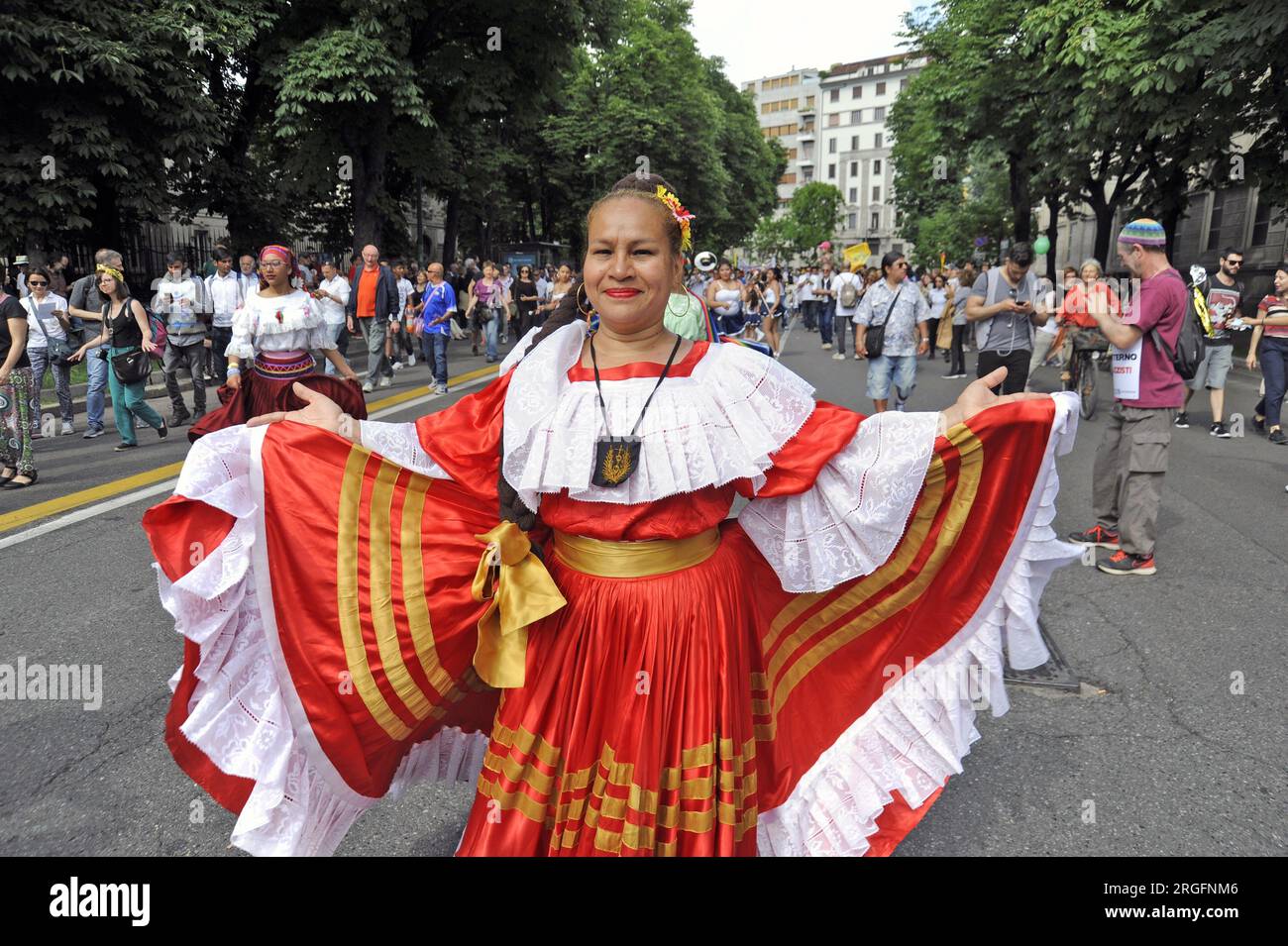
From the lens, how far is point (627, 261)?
85.3 inches

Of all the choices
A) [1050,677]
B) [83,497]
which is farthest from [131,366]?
[1050,677]

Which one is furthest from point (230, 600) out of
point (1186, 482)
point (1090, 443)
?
point (1090, 443)

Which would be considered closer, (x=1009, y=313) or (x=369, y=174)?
(x=1009, y=313)

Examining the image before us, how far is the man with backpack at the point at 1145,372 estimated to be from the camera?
207 inches

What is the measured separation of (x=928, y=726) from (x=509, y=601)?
48.2 inches

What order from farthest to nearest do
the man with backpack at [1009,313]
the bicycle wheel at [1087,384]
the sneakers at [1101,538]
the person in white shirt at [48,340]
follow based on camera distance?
the bicycle wheel at [1087,384] → the person in white shirt at [48,340] → the man with backpack at [1009,313] → the sneakers at [1101,538]

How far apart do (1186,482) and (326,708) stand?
7700 millimetres

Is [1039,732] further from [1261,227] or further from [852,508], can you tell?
[1261,227]

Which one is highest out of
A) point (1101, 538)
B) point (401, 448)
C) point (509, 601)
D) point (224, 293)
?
point (224, 293)

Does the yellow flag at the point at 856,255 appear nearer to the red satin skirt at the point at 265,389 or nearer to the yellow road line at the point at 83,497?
the red satin skirt at the point at 265,389

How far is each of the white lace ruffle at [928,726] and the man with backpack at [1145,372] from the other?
3370 millimetres

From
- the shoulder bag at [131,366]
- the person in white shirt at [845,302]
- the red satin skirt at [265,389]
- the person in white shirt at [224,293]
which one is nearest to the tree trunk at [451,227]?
the person in white shirt at [845,302]

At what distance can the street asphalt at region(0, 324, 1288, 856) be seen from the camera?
2910mm

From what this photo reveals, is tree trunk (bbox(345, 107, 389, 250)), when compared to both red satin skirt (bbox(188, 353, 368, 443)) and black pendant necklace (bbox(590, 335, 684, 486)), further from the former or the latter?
black pendant necklace (bbox(590, 335, 684, 486))
